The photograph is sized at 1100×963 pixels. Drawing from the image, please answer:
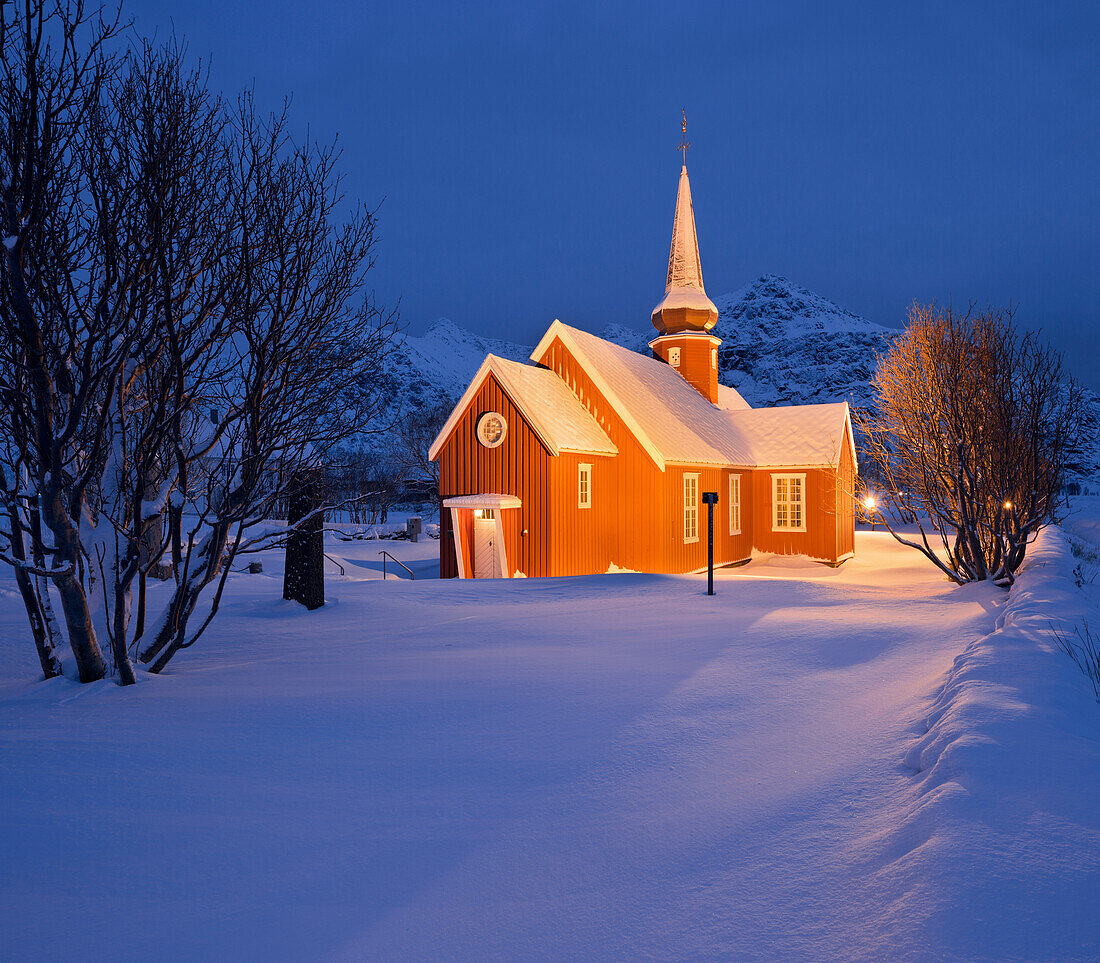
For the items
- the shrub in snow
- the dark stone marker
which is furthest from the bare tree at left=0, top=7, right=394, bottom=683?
the shrub in snow

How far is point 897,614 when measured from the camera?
10.2 metres

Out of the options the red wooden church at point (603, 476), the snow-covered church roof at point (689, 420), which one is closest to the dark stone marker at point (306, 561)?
the red wooden church at point (603, 476)

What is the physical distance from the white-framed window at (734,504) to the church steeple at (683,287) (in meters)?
7.01

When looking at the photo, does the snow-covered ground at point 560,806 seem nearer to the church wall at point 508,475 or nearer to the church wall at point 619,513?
the church wall at point 508,475

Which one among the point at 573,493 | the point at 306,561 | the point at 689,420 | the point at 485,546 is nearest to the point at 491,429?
the point at 573,493

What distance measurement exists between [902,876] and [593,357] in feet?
56.8

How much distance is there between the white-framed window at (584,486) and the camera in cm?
1731

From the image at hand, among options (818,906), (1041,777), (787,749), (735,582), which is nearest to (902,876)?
(818,906)

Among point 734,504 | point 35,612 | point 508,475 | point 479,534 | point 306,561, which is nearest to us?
point 35,612

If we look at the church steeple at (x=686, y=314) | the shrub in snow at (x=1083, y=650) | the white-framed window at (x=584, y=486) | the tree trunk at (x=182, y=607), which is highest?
the church steeple at (x=686, y=314)

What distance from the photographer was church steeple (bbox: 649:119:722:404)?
25.4 metres

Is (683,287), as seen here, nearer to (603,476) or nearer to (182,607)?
(603,476)

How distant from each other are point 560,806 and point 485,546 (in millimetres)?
14161

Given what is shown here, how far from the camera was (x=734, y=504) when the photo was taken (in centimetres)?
2206
